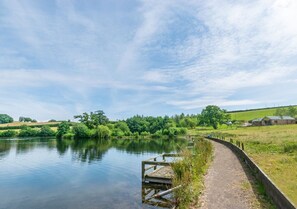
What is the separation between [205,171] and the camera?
550 inches

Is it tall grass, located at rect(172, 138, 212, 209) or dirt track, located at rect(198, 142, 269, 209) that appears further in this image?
tall grass, located at rect(172, 138, 212, 209)

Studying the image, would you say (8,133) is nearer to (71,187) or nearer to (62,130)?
(62,130)

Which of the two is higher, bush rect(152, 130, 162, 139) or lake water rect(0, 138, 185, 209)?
bush rect(152, 130, 162, 139)

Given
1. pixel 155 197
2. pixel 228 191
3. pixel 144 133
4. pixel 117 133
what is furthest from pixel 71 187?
pixel 144 133

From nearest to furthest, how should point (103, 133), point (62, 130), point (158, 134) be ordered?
point (103, 133)
point (158, 134)
point (62, 130)

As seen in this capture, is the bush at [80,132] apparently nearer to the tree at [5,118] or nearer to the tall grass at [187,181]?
the tall grass at [187,181]

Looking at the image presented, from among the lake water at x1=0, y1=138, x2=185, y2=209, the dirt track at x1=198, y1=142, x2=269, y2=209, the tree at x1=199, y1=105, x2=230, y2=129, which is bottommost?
the lake water at x1=0, y1=138, x2=185, y2=209

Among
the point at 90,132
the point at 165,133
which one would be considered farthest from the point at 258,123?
the point at 90,132

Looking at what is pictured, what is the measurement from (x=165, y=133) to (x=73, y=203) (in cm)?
8482

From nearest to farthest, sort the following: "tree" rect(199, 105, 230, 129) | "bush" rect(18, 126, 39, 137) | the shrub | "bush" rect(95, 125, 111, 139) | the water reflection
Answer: the water reflection
"bush" rect(95, 125, 111, 139)
"tree" rect(199, 105, 230, 129)
the shrub
"bush" rect(18, 126, 39, 137)

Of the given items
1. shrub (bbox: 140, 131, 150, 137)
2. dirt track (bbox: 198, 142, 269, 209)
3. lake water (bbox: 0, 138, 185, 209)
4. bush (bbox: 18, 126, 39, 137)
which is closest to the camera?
dirt track (bbox: 198, 142, 269, 209)

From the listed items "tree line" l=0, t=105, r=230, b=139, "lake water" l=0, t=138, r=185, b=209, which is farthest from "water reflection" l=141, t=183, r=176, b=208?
"tree line" l=0, t=105, r=230, b=139

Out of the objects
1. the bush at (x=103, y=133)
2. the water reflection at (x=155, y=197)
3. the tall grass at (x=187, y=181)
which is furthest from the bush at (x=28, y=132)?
the tall grass at (x=187, y=181)

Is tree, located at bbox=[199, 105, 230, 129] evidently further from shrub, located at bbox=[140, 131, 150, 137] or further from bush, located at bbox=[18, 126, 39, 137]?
bush, located at bbox=[18, 126, 39, 137]
